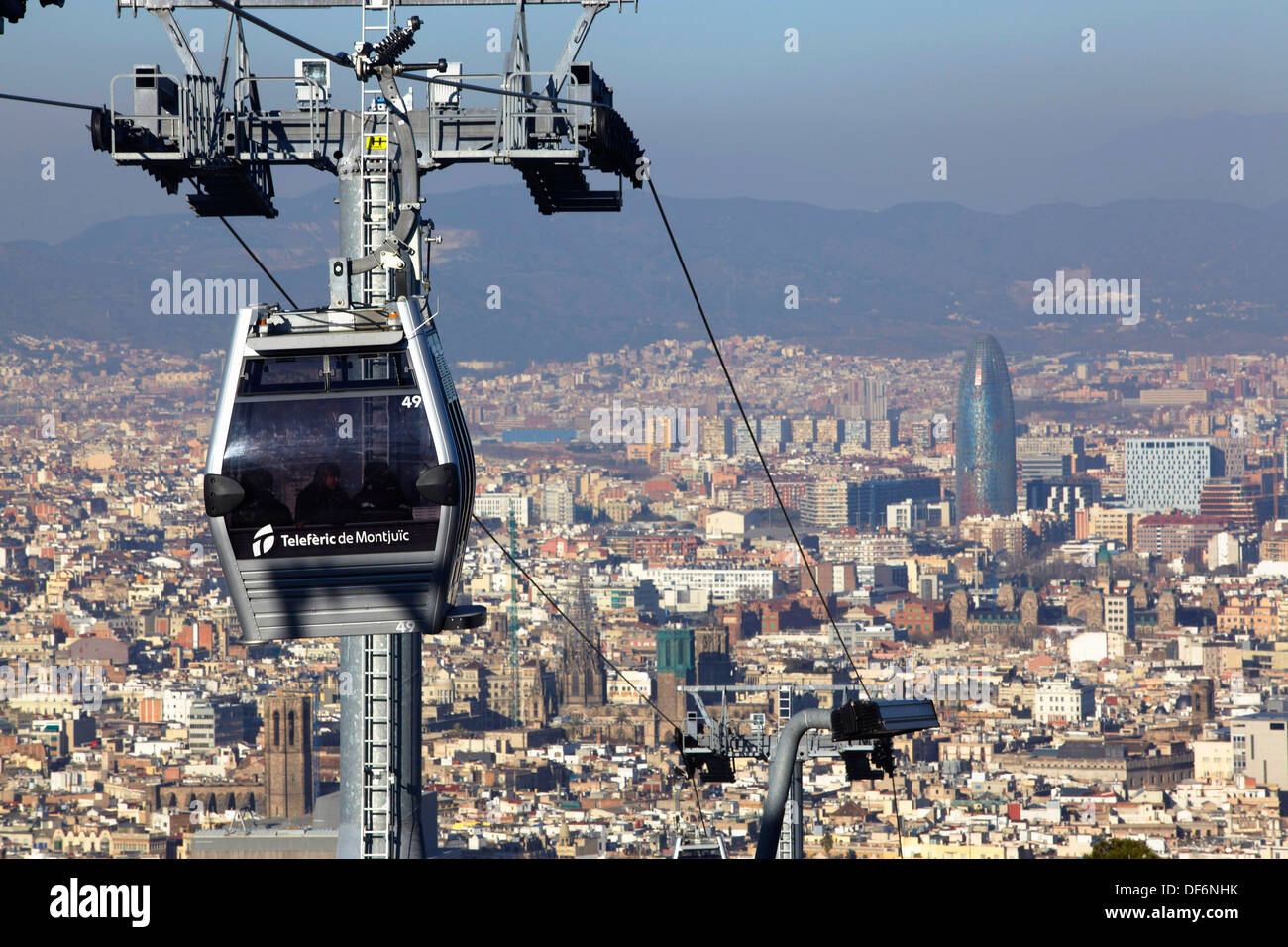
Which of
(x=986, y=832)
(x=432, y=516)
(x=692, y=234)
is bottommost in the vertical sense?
(x=986, y=832)

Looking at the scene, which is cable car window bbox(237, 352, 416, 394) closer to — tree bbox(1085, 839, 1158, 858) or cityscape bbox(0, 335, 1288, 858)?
cityscape bbox(0, 335, 1288, 858)

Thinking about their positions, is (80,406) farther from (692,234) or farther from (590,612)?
(692,234)

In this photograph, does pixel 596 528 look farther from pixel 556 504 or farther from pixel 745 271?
pixel 745 271

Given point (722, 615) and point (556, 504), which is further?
point (556, 504)

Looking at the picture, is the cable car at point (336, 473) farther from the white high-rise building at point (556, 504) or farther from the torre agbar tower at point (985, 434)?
the torre agbar tower at point (985, 434)

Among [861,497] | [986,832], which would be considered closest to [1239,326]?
[861,497]

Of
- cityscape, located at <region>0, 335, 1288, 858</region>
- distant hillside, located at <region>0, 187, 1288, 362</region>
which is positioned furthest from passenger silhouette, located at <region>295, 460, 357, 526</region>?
distant hillside, located at <region>0, 187, 1288, 362</region>

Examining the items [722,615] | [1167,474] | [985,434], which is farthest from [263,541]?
[985,434]
